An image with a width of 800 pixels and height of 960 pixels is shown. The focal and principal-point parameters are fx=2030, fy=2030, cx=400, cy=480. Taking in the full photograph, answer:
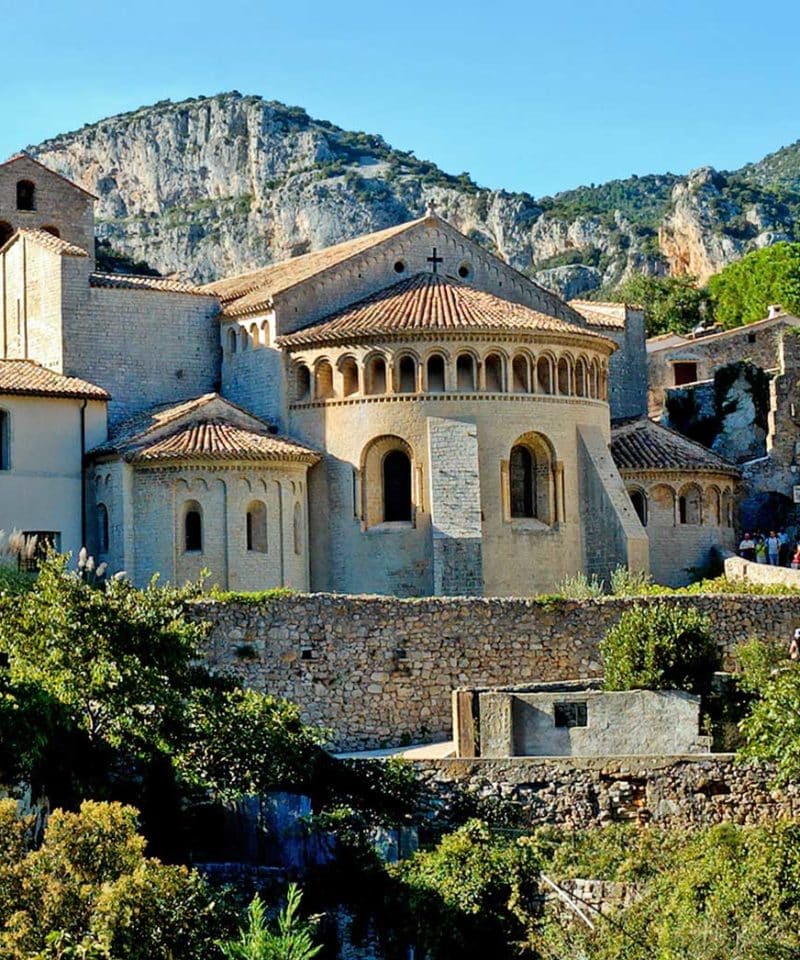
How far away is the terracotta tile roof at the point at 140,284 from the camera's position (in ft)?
172

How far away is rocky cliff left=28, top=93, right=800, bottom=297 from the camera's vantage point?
5522 inches

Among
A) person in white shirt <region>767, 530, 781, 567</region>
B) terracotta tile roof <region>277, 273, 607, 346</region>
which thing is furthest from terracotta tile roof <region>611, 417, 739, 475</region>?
terracotta tile roof <region>277, 273, 607, 346</region>

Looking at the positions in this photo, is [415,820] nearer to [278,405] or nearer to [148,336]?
[278,405]

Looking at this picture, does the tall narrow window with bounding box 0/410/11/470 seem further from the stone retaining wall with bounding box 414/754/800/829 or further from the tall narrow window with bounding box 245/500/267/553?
the stone retaining wall with bounding box 414/754/800/829

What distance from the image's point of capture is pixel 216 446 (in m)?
46.6

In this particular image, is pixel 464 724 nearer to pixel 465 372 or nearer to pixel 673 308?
pixel 465 372

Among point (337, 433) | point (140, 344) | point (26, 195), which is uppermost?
point (26, 195)

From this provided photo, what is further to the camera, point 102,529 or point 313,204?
point 313,204

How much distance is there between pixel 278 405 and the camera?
166ft

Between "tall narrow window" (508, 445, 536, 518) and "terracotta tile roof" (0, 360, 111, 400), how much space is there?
10103 millimetres

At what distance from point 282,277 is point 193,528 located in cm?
1012

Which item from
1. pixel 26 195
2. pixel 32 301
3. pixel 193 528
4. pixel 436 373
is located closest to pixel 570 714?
pixel 193 528

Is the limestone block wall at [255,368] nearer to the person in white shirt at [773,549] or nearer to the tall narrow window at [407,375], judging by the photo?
the tall narrow window at [407,375]

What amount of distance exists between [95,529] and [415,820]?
55.0 ft
